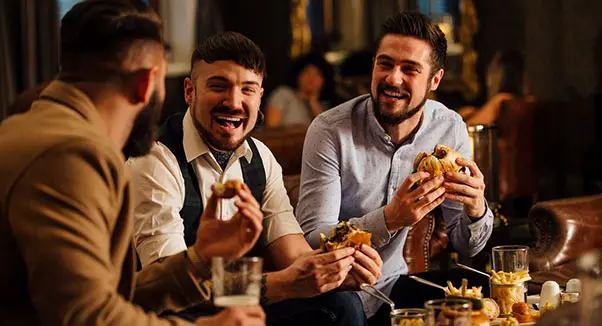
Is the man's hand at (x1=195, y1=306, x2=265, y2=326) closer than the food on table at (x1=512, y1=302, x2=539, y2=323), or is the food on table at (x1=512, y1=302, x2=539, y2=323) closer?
the man's hand at (x1=195, y1=306, x2=265, y2=326)

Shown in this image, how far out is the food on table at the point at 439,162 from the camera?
359 centimetres

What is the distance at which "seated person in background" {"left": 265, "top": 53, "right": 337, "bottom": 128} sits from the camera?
916 centimetres

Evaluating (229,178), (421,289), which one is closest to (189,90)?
(229,178)

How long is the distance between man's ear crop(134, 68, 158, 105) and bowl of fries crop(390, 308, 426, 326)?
0.90 m

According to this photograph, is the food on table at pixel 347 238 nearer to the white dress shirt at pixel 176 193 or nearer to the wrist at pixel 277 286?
the wrist at pixel 277 286

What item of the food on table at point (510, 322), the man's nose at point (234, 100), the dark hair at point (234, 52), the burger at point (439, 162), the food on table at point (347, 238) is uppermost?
the dark hair at point (234, 52)

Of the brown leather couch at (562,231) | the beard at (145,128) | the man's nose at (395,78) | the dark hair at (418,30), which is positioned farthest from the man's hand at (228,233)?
the brown leather couch at (562,231)

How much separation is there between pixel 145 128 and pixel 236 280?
1.36 feet

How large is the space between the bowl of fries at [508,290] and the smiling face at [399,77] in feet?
2.97

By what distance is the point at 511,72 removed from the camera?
8.62 m

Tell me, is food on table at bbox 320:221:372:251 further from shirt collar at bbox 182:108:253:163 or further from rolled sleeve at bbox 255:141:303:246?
shirt collar at bbox 182:108:253:163

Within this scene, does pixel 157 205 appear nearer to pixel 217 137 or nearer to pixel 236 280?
pixel 217 137

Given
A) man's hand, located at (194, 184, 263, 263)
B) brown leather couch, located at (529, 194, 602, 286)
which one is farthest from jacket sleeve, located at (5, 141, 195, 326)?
brown leather couch, located at (529, 194, 602, 286)

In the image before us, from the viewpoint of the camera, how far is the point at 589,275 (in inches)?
84.0
